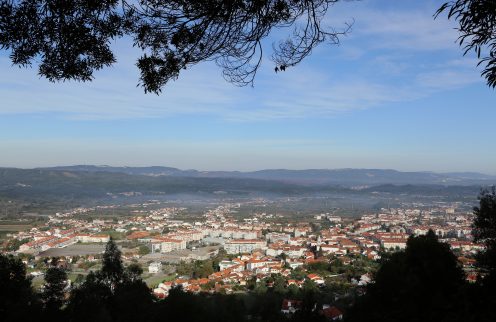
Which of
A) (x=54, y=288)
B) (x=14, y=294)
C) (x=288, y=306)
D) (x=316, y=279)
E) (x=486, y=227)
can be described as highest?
(x=486, y=227)

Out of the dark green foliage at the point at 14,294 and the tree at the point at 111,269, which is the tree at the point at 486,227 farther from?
the tree at the point at 111,269

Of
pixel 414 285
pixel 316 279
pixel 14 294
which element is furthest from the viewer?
pixel 316 279

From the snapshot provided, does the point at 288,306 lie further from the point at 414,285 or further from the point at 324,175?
the point at 324,175

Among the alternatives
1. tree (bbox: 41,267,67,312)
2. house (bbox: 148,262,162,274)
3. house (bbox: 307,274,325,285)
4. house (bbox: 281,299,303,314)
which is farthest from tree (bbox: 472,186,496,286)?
house (bbox: 148,262,162,274)

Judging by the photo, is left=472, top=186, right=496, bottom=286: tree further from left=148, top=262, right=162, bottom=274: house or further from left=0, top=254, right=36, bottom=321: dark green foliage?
left=148, top=262, right=162, bottom=274: house

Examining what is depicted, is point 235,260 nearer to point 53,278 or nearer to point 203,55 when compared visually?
point 53,278

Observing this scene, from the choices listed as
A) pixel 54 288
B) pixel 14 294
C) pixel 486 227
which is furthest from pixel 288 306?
pixel 14 294

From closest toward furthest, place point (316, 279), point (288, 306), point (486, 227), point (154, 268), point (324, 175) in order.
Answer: point (486, 227), point (288, 306), point (316, 279), point (154, 268), point (324, 175)

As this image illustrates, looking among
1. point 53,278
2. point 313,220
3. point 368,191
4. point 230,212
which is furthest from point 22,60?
point 368,191

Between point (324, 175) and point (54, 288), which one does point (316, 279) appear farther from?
point (324, 175)

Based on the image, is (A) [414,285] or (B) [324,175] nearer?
(A) [414,285]

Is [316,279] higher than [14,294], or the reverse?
[14,294]
